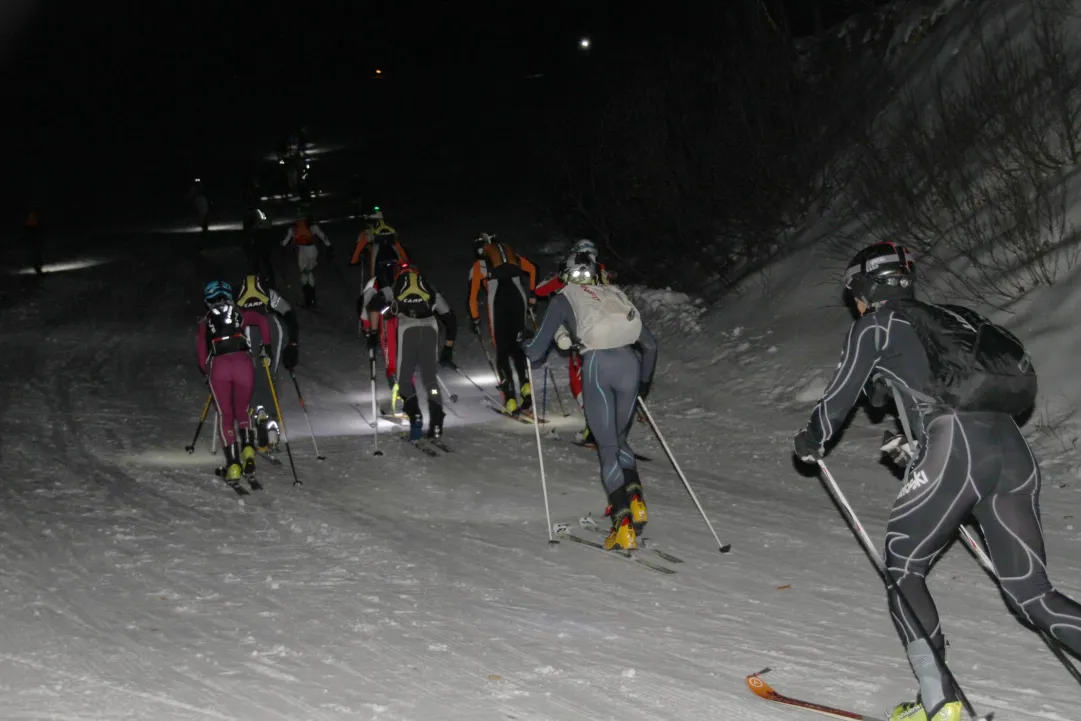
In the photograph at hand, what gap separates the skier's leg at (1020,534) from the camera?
16.3 ft

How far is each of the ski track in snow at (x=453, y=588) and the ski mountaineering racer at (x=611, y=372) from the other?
448 mm

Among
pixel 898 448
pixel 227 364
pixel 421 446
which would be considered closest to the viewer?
pixel 898 448

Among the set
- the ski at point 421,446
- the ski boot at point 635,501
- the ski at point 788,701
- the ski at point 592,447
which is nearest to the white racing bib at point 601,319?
the ski boot at point 635,501

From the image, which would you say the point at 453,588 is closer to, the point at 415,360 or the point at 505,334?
the point at 415,360

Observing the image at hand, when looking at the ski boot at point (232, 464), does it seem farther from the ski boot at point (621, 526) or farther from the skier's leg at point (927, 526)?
the skier's leg at point (927, 526)

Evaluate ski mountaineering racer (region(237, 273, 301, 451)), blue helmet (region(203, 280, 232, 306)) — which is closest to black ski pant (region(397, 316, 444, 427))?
ski mountaineering racer (region(237, 273, 301, 451))

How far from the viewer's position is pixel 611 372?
826 cm

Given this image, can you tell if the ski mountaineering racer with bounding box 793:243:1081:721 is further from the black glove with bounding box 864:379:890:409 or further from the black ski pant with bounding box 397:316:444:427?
the black ski pant with bounding box 397:316:444:427

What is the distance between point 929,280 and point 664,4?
15.8m

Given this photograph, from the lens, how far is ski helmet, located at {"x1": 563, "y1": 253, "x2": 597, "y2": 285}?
848 cm

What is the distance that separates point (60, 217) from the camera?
4106 centimetres

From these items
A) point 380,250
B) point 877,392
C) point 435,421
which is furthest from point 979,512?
point 380,250

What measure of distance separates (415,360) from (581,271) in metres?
4.92

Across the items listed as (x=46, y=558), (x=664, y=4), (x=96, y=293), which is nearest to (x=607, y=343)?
(x=46, y=558)
